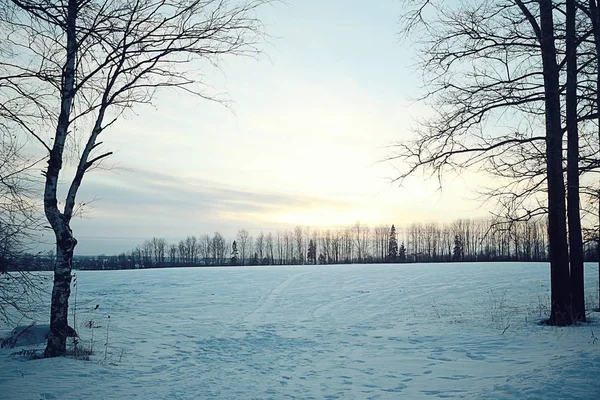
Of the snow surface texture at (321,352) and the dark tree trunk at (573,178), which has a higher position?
the dark tree trunk at (573,178)

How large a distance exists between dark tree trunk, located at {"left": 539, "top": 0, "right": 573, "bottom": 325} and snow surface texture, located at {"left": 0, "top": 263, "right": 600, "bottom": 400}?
81 centimetres

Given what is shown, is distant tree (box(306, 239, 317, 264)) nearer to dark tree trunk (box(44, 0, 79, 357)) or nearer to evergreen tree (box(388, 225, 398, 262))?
evergreen tree (box(388, 225, 398, 262))

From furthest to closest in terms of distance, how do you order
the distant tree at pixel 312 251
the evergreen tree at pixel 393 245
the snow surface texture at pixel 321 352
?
the distant tree at pixel 312 251, the evergreen tree at pixel 393 245, the snow surface texture at pixel 321 352

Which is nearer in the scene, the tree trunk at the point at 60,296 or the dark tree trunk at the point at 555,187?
the tree trunk at the point at 60,296

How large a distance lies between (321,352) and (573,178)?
785 cm

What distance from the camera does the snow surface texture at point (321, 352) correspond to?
243 inches

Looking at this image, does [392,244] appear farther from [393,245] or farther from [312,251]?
[312,251]

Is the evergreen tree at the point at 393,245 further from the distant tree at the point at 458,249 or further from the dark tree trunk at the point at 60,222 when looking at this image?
the dark tree trunk at the point at 60,222

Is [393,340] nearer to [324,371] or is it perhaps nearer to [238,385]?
[324,371]

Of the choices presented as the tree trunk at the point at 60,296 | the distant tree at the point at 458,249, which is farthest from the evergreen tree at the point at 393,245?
the tree trunk at the point at 60,296

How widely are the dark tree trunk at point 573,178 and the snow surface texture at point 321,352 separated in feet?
2.90

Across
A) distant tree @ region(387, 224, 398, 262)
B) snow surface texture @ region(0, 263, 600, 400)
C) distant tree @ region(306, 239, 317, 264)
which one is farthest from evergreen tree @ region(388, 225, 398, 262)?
snow surface texture @ region(0, 263, 600, 400)

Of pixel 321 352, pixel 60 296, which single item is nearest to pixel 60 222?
pixel 60 296

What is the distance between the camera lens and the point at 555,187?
10.0 meters
